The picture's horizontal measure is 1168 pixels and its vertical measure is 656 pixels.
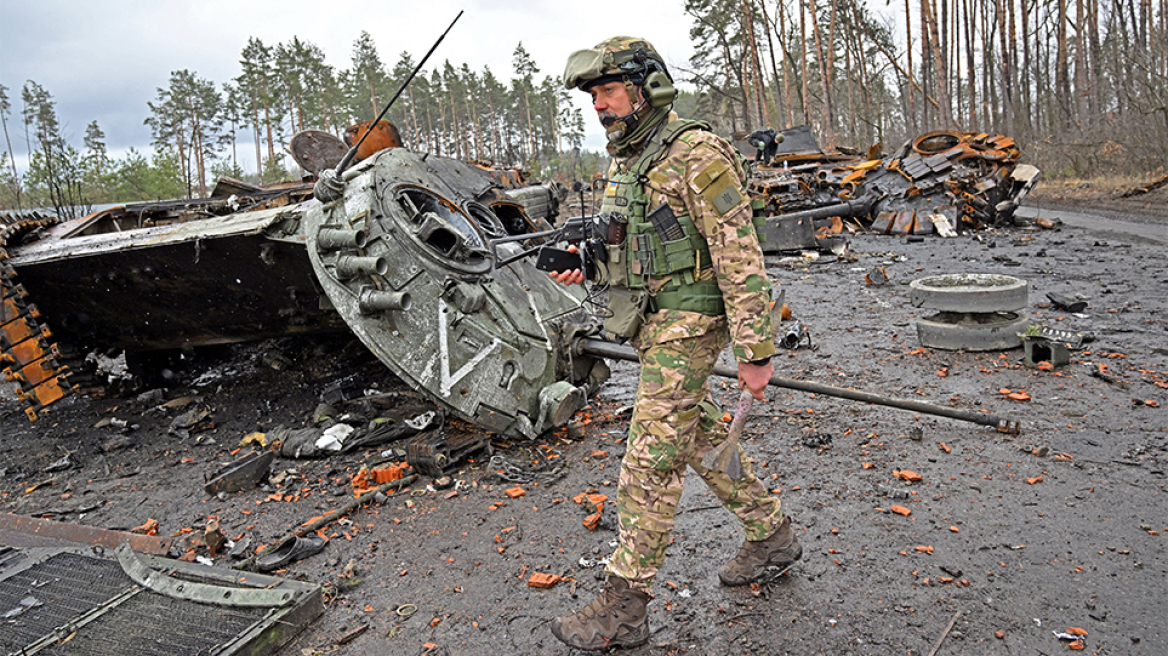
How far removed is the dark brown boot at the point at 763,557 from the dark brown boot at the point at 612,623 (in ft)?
1.77

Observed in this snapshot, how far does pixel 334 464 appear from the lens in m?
5.00

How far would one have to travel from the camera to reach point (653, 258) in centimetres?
270

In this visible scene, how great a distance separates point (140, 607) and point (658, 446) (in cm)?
243

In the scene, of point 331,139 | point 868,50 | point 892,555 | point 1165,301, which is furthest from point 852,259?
point 868,50

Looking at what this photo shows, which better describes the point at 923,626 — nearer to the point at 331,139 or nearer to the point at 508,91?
the point at 331,139

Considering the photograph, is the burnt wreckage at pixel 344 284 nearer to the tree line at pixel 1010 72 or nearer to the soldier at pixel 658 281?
the soldier at pixel 658 281

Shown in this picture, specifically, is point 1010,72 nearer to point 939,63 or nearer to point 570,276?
point 939,63

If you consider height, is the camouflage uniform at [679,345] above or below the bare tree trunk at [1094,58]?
below

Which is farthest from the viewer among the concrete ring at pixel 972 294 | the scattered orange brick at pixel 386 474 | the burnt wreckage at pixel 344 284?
the concrete ring at pixel 972 294

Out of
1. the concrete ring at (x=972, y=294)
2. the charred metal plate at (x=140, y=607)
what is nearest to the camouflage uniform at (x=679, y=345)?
the charred metal plate at (x=140, y=607)

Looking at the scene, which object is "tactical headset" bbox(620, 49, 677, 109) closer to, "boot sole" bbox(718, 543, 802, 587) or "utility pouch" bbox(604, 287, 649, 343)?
"utility pouch" bbox(604, 287, 649, 343)

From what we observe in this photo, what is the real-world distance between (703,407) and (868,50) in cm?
3702

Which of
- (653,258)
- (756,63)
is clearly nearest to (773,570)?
(653,258)

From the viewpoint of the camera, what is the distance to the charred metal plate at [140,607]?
2.82 meters
